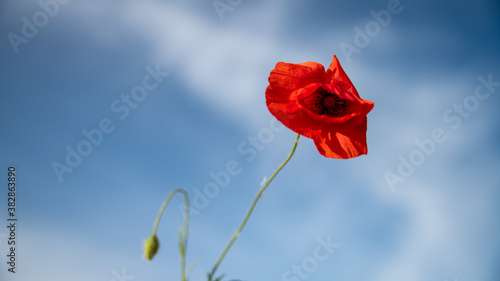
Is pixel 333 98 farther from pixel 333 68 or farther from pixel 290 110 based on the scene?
pixel 290 110

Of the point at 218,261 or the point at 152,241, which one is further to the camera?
the point at 152,241

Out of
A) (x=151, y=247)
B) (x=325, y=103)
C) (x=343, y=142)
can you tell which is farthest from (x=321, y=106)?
(x=151, y=247)

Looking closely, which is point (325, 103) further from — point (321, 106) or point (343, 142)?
point (343, 142)

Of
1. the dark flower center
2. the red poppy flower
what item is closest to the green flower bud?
the red poppy flower

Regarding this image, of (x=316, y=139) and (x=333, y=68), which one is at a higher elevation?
(x=333, y=68)

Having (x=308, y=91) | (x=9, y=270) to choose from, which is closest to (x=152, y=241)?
(x=308, y=91)

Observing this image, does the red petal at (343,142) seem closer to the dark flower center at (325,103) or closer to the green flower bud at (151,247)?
the dark flower center at (325,103)

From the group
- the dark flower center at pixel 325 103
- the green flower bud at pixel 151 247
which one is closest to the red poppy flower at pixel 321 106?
the dark flower center at pixel 325 103

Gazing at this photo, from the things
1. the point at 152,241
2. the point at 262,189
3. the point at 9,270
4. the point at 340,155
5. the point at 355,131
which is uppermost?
the point at 355,131

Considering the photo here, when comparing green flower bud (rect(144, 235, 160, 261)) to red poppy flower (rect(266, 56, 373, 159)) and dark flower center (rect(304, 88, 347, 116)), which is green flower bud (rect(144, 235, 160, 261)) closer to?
Answer: red poppy flower (rect(266, 56, 373, 159))
